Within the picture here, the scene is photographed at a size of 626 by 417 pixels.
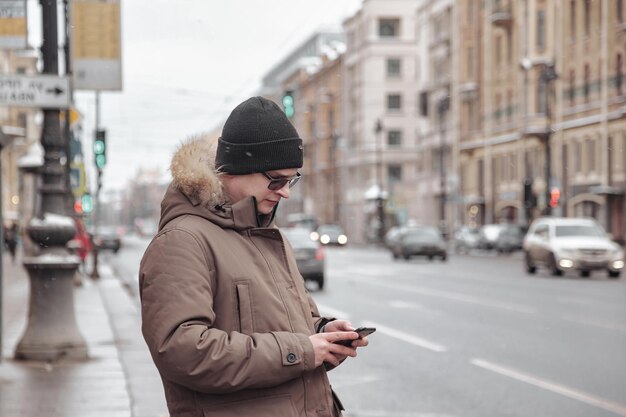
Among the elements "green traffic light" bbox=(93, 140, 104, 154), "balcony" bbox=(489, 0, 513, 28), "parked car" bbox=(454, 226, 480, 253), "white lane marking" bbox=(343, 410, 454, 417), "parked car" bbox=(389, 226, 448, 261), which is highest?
"balcony" bbox=(489, 0, 513, 28)

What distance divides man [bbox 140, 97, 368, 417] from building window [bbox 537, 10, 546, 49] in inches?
2377

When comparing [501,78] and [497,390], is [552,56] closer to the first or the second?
[501,78]

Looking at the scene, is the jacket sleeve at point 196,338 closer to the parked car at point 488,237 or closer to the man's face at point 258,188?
the man's face at point 258,188

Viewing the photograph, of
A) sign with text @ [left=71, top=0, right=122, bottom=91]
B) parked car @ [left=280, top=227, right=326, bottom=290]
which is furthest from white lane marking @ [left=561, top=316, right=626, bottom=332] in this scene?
parked car @ [left=280, top=227, right=326, bottom=290]

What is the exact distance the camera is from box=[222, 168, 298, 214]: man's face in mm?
3559

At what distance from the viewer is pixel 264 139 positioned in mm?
3539

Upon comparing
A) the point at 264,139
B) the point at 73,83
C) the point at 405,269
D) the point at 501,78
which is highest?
the point at 501,78

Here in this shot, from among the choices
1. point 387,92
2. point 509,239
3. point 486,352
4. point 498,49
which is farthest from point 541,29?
point 486,352

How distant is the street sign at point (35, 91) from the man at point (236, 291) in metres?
7.76

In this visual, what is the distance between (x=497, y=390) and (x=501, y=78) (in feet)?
201

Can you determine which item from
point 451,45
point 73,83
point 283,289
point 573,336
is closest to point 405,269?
point 573,336

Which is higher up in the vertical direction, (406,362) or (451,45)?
(451,45)

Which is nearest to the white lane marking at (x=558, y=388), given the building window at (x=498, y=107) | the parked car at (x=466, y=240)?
the parked car at (x=466, y=240)

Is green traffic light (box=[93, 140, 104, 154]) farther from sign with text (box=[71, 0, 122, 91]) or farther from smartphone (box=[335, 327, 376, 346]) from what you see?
smartphone (box=[335, 327, 376, 346])
